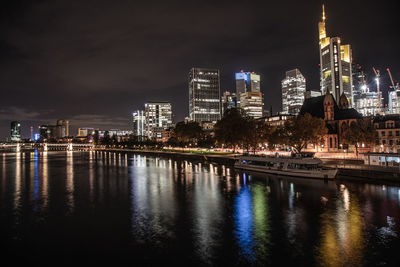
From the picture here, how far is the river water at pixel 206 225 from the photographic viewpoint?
85.0 ft

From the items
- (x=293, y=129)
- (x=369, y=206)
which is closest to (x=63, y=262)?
(x=369, y=206)

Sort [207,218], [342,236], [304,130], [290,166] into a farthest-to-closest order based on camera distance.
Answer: [304,130] < [290,166] < [207,218] < [342,236]

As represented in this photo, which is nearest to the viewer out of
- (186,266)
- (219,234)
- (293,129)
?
(186,266)

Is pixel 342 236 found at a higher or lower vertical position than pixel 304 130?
lower

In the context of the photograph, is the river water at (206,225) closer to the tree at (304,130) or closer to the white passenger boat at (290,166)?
the white passenger boat at (290,166)

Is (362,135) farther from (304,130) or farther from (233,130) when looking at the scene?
(233,130)

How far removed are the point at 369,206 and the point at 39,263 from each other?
134 feet

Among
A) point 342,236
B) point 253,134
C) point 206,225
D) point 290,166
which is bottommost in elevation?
point 342,236

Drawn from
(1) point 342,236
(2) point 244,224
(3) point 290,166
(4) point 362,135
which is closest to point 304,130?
(4) point 362,135

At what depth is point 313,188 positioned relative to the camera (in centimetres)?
5547

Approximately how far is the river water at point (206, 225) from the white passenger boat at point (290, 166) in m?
5.44

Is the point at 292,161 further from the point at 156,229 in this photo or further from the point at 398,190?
the point at 156,229

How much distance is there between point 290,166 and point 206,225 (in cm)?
4309

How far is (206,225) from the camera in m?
34.8
